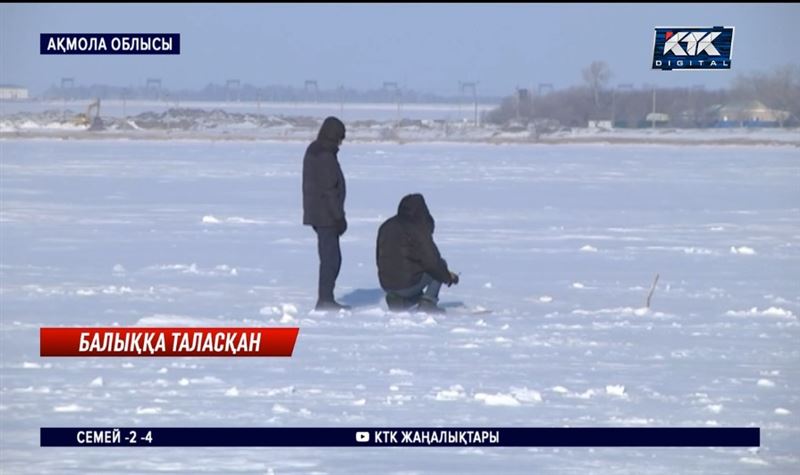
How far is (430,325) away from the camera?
9.15 meters

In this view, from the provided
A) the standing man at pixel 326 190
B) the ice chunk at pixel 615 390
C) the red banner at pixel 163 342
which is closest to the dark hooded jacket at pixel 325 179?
the standing man at pixel 326 190

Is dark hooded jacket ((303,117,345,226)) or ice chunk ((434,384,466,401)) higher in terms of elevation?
dark hooded jacket ((303,117,345,226))

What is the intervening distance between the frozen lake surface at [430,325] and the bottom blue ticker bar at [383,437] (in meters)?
0.09

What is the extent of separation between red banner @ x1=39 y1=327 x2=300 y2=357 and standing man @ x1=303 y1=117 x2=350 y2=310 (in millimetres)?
1628

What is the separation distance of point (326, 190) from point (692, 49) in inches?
104

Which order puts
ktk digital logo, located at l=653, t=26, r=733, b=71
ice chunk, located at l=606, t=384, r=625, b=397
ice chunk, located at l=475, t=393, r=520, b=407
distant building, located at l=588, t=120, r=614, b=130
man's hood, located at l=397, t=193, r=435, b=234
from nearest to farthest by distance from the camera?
ice chunk, located at l=475, t=393, r=520, b=407 < ice chunk, located at l=606, t=384, r=625, b=397 < ktk digital logo, located at l=653, t=26, r=733, b=71 < man's hood, located at l=397, t=193, r=435, b=234 < distant building, located at l=588, t=120, r=614, b=130

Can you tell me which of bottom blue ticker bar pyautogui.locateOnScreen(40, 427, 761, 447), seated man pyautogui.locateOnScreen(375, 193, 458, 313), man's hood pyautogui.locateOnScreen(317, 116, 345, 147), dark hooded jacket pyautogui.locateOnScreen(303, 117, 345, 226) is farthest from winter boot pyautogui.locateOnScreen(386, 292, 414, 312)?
bottom blue ticker bar pyautogui.locateOnScreen(40, 427, 761, 447)

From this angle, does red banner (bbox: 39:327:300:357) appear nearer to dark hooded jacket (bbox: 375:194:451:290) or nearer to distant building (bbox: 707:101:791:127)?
dark hooded jacket (bbox: 375:194:451:290)

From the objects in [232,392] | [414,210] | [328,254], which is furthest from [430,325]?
[232,392]

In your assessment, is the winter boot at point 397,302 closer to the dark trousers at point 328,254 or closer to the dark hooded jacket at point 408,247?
the dark hooded jacket at point 408,247

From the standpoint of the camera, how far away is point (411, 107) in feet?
307

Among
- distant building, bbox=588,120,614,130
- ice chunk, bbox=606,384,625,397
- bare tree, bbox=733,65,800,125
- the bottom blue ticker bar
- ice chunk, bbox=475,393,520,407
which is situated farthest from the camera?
distant building, bbox=588,120,614,130

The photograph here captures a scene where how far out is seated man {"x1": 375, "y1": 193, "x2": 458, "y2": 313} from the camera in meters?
9.36

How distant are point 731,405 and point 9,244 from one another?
9.03m
